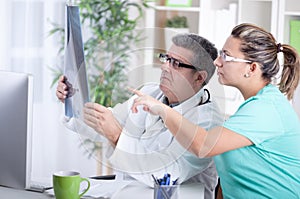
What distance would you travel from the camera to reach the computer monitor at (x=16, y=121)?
187 centimetres

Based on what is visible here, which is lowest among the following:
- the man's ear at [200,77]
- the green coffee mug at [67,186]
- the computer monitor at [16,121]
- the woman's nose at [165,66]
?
the green coffee mug at [67,186]

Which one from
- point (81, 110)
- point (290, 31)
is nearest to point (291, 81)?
point (81, 110)

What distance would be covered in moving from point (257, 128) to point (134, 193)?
439 mm

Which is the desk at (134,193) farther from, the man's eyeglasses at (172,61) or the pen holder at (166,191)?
the man's eyeglasses at (172,61)

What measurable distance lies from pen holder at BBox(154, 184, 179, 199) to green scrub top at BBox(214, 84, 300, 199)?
13.8 inches

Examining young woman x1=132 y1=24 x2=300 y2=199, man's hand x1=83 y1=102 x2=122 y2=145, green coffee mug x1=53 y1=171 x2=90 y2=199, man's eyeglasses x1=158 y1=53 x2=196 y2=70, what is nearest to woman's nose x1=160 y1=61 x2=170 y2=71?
man's eyeglasses x1=158 y1=53 x2=196 y2=70

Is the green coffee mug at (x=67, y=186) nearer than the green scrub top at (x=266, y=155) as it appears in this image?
Yes

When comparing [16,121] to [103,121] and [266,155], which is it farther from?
[266,155]

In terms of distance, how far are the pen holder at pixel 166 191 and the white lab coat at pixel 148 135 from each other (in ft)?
0.17

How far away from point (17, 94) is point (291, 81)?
37.4 inches

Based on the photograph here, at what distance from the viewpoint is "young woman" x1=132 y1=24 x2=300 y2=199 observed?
195cm

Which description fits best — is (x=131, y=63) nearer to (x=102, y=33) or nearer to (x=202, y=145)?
(x=202, y=145)

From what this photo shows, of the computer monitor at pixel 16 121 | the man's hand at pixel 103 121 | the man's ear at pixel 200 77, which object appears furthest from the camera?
the computer monitor at pixel 16 121

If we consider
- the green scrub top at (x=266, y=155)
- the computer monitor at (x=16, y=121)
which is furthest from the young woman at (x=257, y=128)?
the computer monitor at (x=16, y=121)
